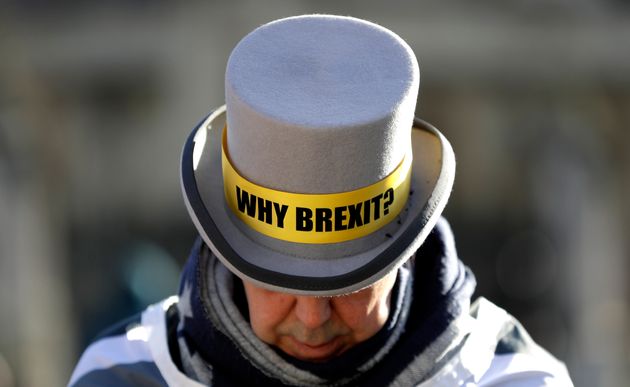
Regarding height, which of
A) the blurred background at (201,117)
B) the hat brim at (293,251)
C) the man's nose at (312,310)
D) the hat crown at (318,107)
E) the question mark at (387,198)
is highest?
the hat crown at (318,107)

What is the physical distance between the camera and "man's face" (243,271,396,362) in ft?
12.0

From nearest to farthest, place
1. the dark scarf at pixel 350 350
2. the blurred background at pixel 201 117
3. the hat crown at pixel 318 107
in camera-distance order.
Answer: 1. the hat crown at pixel 318 107
2. the dark scarf at pixel 350 350
3. the blurred background at pixel 201 117

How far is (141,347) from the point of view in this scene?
3973 mm

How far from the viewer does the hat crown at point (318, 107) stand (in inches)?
136

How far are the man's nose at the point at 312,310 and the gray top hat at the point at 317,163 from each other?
0.10 metres

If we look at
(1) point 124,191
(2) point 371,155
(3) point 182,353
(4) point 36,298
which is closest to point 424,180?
(2) point 371,155

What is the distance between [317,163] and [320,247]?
21cm

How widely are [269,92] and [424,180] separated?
19.6 inches

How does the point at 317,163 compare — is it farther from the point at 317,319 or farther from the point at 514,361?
the point at 514,361

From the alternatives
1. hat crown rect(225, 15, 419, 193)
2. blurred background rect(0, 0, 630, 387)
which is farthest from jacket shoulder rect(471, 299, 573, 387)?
blurred background rect(0, 0, 630, 387)

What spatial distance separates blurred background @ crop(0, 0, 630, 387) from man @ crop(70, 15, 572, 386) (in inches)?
290

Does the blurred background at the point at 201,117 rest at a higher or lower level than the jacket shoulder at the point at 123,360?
lower

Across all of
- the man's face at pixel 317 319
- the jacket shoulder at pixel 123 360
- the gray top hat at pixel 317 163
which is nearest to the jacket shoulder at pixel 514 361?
the man's face at pixel 317 319

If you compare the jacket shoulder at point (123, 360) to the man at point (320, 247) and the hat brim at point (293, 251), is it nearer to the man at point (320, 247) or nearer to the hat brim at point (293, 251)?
the man at point (320, 247)
